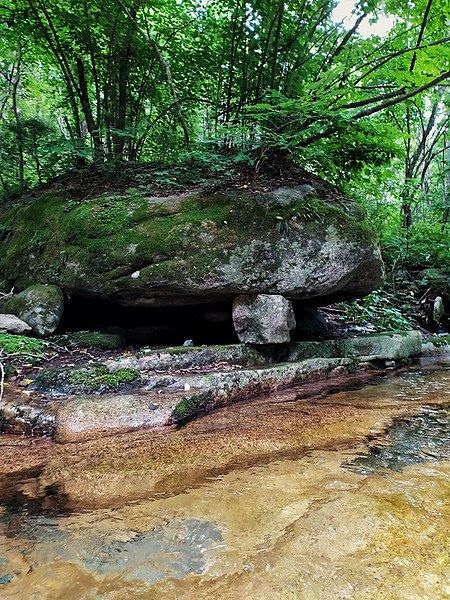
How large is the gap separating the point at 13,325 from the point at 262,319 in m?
2.92

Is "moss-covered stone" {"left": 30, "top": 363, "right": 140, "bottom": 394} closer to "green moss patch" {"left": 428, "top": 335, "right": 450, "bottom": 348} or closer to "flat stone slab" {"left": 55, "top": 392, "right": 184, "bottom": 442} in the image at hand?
"flat stone slab" {"left": 55, "top": 392, "right": 184, "bottom": 442}

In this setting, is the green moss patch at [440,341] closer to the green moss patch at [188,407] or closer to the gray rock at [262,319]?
the gray rock at [262,319]

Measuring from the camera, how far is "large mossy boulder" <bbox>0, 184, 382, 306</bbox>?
15.0 feet

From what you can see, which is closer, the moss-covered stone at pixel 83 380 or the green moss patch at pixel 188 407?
the green moss patch at pixel 188 407

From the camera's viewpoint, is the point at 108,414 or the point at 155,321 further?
the point at 155,321

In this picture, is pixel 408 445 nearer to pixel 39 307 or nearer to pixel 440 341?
pixel 39 307

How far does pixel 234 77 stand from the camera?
23.2ft

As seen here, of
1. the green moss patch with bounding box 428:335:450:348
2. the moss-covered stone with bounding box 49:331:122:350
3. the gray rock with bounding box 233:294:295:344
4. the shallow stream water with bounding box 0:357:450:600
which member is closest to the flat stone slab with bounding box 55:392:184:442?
the shallow stream water with bounding box 0:357:450:600

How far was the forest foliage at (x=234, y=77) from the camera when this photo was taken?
5.21 meters

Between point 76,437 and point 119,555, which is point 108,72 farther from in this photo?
point 119,555

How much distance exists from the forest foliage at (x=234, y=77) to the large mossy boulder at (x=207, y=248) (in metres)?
0.91

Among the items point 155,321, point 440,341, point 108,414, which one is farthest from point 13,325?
point 440,341

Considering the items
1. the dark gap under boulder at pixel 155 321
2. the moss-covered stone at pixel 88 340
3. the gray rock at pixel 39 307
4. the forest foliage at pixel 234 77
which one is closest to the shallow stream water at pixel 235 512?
the moss-covered stone at pixel 88 340

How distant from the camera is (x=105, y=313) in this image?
5645 mm
